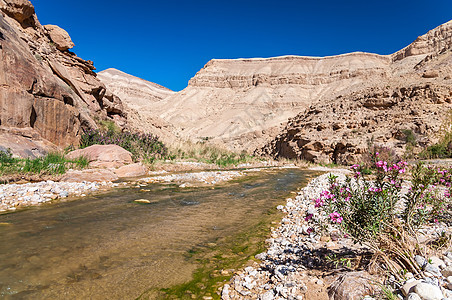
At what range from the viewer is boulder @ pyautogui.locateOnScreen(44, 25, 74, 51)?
15594mm

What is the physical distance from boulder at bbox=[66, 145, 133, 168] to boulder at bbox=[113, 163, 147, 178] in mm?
390

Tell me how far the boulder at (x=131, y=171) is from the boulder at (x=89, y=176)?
56cm

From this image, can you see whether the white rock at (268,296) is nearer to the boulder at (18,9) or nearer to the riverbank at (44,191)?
the riverbank at (44,191)

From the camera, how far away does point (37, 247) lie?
270 centimetres

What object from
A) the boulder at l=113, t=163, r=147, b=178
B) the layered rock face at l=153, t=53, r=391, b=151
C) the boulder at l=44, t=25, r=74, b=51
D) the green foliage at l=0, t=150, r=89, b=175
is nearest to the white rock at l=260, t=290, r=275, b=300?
the green foliage at l=0, t=150, r=89, b=175

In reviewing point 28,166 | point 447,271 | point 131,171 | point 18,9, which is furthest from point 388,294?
point 18,9

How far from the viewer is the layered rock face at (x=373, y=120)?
55.0 ft

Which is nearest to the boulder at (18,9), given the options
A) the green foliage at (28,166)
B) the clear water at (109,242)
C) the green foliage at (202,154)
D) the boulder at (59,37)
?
the boulder at (59,37)

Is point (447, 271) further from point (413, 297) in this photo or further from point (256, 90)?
point (256, 90)

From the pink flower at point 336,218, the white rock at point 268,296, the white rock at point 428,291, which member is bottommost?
the white rock at point 268,296

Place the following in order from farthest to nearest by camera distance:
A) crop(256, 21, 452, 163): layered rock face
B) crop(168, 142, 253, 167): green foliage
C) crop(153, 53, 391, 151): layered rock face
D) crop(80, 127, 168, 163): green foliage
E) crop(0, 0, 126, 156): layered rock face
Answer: crop(153, 53, 391, 151): layered rock face → crop(256, 21, 452, 163): layered rock face → crop(168, 142, 253, 167): green foliage → crop(80, 127, 168, 163): green foliage → crop(0, 0, 126, 156): layered rock face

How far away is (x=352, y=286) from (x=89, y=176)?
7056mm

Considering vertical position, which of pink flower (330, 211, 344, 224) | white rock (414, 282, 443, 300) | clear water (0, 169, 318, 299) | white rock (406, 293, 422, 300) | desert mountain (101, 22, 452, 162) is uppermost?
desert mountain (101, 22, 452, 162)

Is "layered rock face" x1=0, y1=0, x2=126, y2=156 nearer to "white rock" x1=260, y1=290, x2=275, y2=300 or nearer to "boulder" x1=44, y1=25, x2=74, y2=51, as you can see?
"boulder" x1=44, y1=25, x2=74, y2=51
